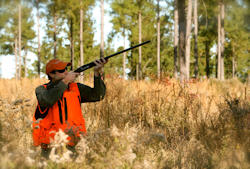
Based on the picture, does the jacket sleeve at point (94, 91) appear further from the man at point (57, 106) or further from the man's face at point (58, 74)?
the man's face at point (58, 74)

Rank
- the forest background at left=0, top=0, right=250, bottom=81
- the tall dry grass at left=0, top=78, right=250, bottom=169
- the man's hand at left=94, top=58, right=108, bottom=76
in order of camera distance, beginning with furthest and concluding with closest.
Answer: the forest background at left=0, top=0, right=250, bottom=81
the man's hand at left=94, top=58, right=108, bottom=76
the tall dry grass at left=0, top=78, right=250, bottom=169

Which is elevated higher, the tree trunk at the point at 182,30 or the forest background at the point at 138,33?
the forest background at the point at 138,33

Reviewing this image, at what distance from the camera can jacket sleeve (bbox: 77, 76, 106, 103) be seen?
3.06 metres

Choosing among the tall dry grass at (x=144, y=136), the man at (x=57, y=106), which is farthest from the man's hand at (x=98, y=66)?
the tall dry grass at (x=144, y=136)

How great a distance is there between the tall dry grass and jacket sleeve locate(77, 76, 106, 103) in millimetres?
495

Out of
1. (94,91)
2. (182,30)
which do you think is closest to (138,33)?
(182,30)

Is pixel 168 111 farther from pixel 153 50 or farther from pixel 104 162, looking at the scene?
pixel 153 50

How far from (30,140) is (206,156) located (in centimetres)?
235

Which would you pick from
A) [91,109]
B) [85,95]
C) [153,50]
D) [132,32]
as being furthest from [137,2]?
[85,95]

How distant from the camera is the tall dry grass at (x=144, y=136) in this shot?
2.17 meters

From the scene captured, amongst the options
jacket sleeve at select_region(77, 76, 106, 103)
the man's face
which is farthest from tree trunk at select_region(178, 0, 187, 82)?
the man's face

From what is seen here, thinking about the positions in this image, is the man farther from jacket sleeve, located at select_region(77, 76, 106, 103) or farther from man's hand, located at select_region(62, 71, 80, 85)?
jacket sleeve, located at select_region(77, 76, 106, 103)

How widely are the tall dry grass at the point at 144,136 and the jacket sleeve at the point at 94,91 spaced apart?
50 centimetres

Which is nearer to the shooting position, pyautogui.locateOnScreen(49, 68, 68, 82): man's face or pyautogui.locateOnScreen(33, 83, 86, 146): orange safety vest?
pyautogui.locateOnScreen(33, 83, 86, 146): orange safety vest
